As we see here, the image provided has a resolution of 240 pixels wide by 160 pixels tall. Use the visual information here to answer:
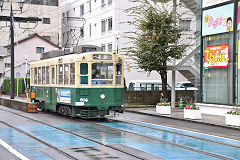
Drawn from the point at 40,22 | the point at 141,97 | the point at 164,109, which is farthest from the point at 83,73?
the point at 40,22

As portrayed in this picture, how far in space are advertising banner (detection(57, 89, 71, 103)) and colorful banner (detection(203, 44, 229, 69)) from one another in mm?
8180

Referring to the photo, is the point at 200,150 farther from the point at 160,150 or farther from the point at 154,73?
the point at 154,73

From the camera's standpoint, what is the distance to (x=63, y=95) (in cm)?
2033

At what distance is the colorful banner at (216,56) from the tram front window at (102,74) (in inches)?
251

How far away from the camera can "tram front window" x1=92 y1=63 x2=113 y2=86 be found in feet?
62.2

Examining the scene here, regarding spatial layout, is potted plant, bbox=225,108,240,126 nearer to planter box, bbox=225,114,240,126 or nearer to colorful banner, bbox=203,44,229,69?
planter box, bbox=225,114,240,126

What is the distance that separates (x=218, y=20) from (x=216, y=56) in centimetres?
195

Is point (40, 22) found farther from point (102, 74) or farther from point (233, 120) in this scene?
point (233, 120)

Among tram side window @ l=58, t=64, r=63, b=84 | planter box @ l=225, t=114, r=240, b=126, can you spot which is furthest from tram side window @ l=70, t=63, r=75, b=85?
planter box @ l=225, t=114, r=240, b=126

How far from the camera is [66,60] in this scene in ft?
66.0

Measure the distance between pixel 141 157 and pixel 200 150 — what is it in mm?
2104

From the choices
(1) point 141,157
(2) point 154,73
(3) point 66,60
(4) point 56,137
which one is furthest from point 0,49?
(1) point 141,157

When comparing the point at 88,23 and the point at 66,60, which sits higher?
Result: the point at 88,23

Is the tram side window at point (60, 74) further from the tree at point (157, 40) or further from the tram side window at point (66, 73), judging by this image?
the tree at point (157, 40)
